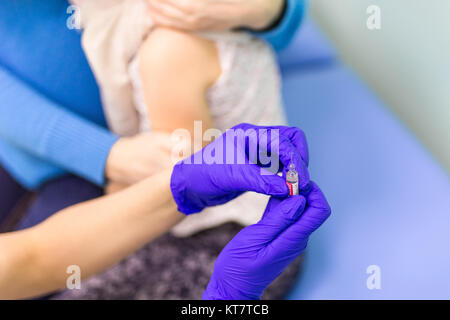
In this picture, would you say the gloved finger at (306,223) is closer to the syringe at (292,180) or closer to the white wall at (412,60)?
the syringe at (292,180)

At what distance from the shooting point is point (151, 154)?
2.52 ft

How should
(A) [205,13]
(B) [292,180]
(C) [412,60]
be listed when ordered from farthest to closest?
(C) [412,60] → (A) [205,13] → (B) [292,180]

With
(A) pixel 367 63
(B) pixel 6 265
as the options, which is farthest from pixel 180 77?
(A) pixel 367 63

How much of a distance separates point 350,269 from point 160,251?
0.37m

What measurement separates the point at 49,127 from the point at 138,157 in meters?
0.19

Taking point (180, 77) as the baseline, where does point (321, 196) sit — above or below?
below

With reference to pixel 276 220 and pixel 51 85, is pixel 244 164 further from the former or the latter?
pixel 51 85

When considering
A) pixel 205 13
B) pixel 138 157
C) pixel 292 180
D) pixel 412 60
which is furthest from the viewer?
pixel 412 60

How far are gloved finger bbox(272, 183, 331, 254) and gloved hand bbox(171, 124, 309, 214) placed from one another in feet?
0.08

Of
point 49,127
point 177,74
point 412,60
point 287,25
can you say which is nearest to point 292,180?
point 177,74

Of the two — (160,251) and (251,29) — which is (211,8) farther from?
(160,251)

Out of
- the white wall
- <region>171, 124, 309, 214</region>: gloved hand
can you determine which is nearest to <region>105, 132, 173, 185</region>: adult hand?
<region>171, 124, 309, 214</region>: gloved hand

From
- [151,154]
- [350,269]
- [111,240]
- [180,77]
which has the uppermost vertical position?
[180,77]

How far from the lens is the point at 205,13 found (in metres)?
0.68
